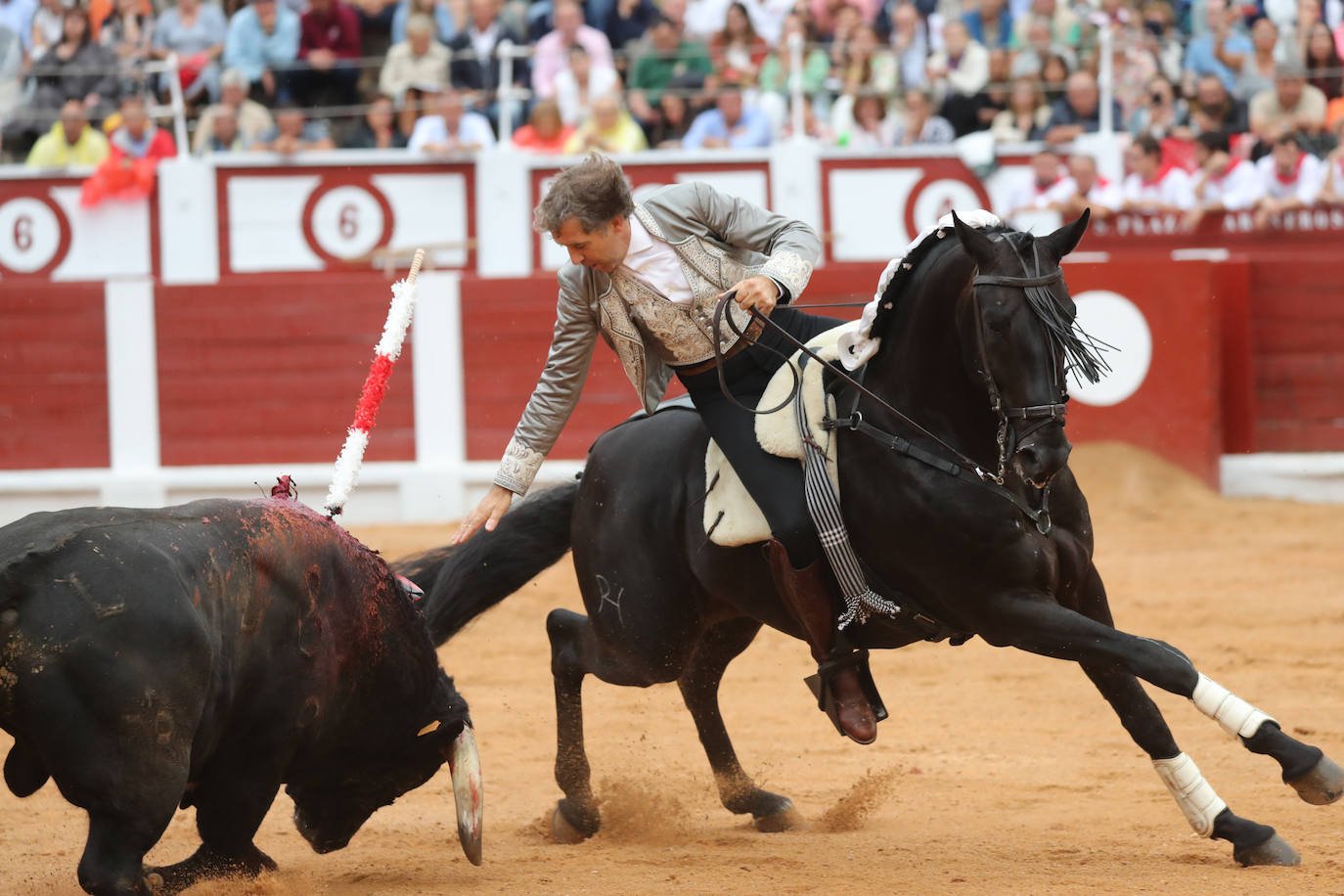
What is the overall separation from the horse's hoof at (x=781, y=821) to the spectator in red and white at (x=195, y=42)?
30.9 ft

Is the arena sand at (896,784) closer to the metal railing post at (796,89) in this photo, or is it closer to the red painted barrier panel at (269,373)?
the red painted barrier panel at (269,373)

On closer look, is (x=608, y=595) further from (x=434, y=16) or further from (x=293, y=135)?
(x=434, y=16)

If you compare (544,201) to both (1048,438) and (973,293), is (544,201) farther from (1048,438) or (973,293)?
(1048,438)

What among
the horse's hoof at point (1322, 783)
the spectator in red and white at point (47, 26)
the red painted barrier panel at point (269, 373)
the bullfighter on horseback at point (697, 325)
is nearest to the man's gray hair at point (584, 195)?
the bullfighter on horseback at point (697, 325)

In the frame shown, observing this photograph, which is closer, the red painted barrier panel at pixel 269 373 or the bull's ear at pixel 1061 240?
the bull's ear at pixel 1061 240

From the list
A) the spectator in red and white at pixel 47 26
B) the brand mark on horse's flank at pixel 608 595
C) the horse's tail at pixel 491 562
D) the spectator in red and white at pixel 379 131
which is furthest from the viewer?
the spectator in red and white at pixel 47 26

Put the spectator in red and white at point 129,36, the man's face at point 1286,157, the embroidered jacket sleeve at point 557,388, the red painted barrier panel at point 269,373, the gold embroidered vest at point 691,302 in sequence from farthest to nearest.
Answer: the spectator in red and white at point 129,36, the man's face at point 1286,157, the red painted barrier panel at point 269,373, the embroidered jacket sleeve at point 557,388, the gold embroidered vest at point 691,302

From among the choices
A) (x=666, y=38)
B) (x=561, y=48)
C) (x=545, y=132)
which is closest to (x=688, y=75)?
(x=666, y=38)

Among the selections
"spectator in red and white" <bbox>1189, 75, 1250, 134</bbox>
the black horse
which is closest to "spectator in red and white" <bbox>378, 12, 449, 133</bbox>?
"spectator in red and white" <bbox>1189, 75, 1250, 134</bbox>

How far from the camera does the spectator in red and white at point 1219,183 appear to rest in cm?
1112

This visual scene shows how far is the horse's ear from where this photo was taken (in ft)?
11.8

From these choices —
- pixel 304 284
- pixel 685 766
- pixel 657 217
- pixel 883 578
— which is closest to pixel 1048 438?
pixel 883 578

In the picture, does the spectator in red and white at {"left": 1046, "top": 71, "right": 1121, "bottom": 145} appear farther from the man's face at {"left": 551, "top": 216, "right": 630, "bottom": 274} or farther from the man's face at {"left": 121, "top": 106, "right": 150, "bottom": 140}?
the man's face at {"left": 551, "top": 216, "right": 630, "bottom": 274}

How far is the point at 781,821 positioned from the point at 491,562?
1164mm
